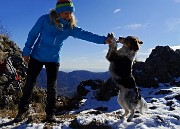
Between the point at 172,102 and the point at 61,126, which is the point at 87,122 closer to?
the point at 61,126

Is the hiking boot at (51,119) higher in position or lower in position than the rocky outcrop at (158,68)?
lower

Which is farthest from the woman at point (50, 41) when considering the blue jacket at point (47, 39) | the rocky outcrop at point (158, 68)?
the rocky outcrop at point (158, 68)

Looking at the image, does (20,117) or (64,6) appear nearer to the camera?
(64,6)

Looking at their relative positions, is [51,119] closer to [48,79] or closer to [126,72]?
[48,79]

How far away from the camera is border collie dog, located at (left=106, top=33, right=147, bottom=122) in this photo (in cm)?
653

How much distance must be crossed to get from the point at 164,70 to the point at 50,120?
39.0 ft

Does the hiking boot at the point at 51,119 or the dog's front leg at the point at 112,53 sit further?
the dog's front leg at the point at 112,53

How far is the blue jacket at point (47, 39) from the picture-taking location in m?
6.27

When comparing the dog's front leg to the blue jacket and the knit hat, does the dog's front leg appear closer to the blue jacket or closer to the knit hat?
the blue jacket

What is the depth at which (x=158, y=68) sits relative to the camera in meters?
17.4

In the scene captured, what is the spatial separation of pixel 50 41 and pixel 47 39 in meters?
0.08

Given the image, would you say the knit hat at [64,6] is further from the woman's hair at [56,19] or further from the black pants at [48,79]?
the black pants at [48,79]

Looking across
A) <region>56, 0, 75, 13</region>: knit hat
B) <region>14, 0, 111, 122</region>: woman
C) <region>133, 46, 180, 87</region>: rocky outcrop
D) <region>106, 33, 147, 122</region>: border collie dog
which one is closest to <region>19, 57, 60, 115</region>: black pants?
<region>14, 0, 111, 122</region>: woman

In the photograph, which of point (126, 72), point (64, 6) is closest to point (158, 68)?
point (126, 72)
